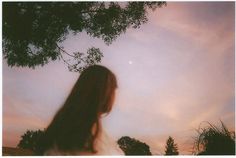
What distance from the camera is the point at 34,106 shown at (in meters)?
3.30

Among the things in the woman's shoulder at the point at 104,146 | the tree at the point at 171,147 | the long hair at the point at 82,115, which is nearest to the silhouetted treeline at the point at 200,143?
the tree at the point at 171,147

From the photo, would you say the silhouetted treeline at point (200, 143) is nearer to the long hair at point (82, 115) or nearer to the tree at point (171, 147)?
the tree at point (171, 147)

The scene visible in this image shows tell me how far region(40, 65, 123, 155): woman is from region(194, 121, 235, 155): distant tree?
1.09 metres

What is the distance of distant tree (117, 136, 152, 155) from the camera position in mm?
3238

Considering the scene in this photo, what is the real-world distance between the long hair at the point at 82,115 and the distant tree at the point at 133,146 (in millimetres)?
833

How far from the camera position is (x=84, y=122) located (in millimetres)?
2438

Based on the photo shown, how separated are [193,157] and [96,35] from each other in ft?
5.00

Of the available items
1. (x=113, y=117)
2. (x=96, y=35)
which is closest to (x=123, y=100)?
(x=113, y=117)

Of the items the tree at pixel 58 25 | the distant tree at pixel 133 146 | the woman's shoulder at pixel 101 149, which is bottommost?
the woman's shoulder at pixel 101 149

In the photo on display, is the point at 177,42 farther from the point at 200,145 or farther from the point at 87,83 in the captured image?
the point at 87,83

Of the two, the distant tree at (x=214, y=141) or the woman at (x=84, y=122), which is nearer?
the woman at (x=84, y=122)

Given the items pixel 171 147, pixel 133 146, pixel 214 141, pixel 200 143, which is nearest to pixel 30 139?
pixel 133 146

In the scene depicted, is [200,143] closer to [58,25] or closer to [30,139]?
[30,139]

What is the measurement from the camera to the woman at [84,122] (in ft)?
7.83
